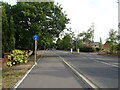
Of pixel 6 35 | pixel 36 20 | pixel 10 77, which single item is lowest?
pixel 10 77

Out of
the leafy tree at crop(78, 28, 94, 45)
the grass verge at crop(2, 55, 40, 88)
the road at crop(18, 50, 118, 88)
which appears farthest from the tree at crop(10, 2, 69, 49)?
the leafy tree at crop(78, 28, 94, 45)

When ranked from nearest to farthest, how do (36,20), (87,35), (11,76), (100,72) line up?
(11,76) → (100,72) → (36,20) → (87,35)

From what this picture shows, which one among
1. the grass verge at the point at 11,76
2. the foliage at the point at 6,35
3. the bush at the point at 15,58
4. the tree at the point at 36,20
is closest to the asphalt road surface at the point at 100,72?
the grass verge at the point at 11,76

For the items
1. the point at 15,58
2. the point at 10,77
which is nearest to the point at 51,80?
the point at 10,77

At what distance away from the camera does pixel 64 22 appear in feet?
123

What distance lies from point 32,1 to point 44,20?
348 cm

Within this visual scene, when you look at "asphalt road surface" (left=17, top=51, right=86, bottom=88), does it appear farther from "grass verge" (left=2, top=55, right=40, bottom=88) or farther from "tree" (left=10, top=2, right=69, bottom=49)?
"tree" (left=10, top=2, right=69, bottom=49)

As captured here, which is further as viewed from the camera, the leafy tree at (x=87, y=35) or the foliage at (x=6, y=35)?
the leafy tree at (x=87, y=35)

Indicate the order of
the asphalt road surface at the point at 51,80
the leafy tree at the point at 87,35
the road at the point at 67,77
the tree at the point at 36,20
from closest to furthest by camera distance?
the asphalt road surface at the point at 51,80 < the road at the point at 67,77 < the tree at the point at 36,20 < the leafy tree at the point at 87,35

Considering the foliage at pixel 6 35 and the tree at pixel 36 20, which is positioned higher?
the tree at pixel 36 20

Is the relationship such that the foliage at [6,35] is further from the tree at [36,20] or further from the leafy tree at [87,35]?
the leafy tree at [87,35]

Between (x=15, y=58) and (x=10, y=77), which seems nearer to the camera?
(x=10, y=77)

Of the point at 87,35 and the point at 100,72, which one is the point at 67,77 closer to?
the point at 100,72

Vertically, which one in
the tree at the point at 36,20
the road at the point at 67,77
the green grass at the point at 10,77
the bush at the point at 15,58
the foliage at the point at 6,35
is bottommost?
the green grass at the point at 10,77
